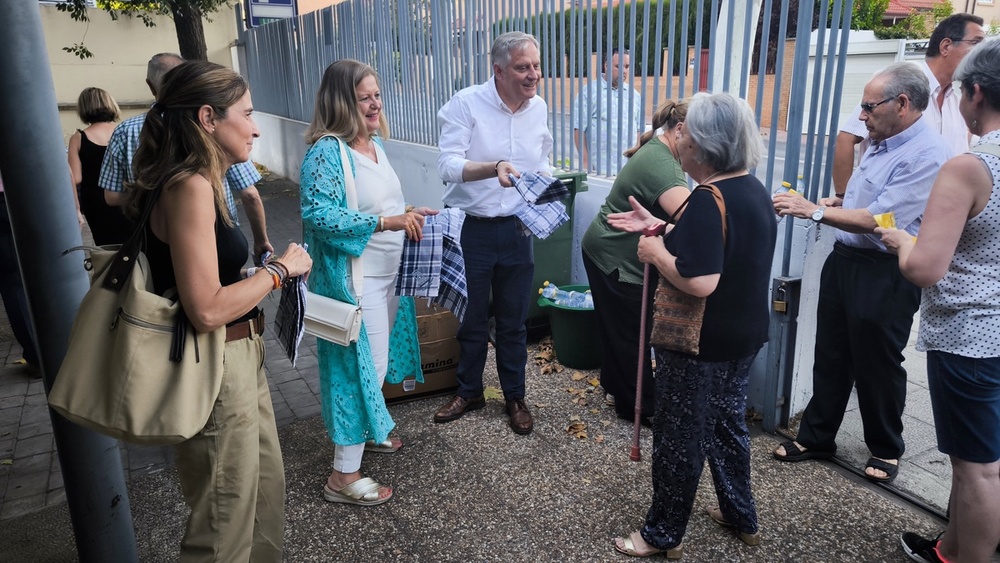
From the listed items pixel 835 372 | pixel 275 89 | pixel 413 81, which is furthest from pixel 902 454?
pixel 275 89

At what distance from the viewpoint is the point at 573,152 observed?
5484 mm

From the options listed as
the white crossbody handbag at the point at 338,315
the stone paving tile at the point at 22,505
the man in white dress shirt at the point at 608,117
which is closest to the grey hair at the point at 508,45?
the white crossbody handbag at the point at 338,315

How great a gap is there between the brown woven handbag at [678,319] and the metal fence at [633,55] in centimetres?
149

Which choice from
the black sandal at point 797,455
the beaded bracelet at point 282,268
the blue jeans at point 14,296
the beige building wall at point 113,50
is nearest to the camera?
the beaded bracelet at point 282,268

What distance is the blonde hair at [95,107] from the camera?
14.2 ft

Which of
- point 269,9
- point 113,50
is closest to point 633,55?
point 269,9

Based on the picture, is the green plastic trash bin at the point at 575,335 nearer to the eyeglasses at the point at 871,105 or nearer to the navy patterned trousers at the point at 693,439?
the navy patterned trousers at the point at 693,439

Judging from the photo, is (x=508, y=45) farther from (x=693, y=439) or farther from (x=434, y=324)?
(x=693, y=439)

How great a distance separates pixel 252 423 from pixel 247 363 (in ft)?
0.63

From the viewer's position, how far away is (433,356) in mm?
4332

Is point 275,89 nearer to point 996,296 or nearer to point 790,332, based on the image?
point 790,332

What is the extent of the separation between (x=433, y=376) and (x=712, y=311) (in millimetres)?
2259

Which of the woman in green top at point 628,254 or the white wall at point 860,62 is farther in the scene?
the white wall at point 860,62

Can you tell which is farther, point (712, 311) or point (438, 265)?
point (438, 265)
